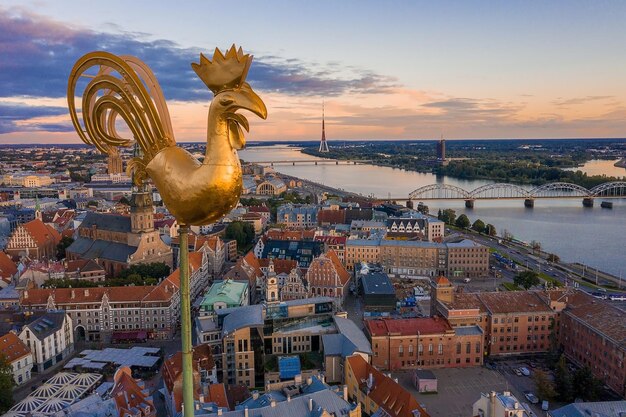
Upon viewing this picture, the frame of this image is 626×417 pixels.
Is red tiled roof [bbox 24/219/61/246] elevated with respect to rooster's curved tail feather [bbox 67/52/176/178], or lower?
lower

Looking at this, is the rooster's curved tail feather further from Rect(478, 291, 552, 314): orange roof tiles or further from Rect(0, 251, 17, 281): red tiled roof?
Rect(0, 251, 17, 281): red tiled roof

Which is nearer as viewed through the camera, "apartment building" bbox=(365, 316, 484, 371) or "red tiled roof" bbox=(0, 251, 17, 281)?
"apartment building" bbox=(365, 316, 484, 371)

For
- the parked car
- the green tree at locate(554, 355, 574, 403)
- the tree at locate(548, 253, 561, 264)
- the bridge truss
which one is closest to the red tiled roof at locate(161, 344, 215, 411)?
the parked car

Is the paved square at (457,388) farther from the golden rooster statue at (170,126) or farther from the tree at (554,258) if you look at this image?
the tree at (554,258)

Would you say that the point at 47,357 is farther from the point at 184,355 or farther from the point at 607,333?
the point at 607,333

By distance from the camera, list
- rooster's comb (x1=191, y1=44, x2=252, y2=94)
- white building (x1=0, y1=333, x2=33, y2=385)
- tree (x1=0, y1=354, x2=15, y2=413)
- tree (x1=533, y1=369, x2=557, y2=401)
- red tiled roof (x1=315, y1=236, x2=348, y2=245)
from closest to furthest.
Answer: rooster's comb (x1=191, y1=44, x2=252, y2=94), tree (x1=0, y1=354, x2=15, y2=413), tree (x1=533, y1=369, x2=557, y2=401), white building (x1=0, y1=333, x2=33, y2=385), red tiled roof (x1=315, y1=236, x2=348, y2=245)

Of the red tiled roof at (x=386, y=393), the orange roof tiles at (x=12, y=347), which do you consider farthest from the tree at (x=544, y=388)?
the orange roof tiles at (x=12, y=347)
